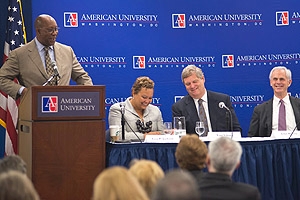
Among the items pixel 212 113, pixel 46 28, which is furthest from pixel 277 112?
pixel 46 28

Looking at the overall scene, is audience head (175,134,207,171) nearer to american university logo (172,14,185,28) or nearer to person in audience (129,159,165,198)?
person in audience (129,159,165,198)

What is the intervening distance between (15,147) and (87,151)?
2.27 m

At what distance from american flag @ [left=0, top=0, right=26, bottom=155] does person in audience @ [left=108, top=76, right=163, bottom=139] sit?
1327mm

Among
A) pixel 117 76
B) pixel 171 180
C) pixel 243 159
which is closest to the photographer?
pixel 171 180

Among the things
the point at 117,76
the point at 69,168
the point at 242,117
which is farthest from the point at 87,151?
the point at 242,117

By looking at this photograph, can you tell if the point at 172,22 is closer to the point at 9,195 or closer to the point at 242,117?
the point at 242,117

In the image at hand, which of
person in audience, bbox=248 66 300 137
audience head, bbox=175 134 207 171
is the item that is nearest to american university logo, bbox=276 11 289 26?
person in audience, bbox=248 66 300 137

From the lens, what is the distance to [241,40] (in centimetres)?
792

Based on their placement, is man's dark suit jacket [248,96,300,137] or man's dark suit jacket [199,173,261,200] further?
man's dark suit jacket [248,96,300,137]

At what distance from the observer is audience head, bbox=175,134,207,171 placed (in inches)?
145

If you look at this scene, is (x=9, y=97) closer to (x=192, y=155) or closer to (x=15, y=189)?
(x=192, y=155)

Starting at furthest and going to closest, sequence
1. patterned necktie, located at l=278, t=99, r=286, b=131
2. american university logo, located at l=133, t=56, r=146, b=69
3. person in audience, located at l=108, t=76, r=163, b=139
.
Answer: american university logo, located at l=133, t=56, r=146, b=69, patterned necktie, located at l=278, t=99, r=286, b=131, person in audience, located at l=108, t=76, r=163, b=139

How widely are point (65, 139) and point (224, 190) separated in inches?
69.9

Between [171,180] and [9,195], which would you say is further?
[9,195]
